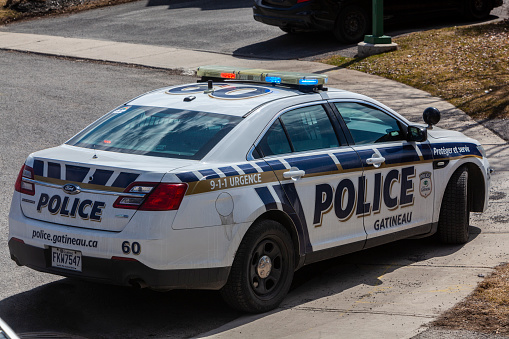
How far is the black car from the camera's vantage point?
1777 cm

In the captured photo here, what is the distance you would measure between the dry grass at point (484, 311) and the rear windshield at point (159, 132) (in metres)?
2.05

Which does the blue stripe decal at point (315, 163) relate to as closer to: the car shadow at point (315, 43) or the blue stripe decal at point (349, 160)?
the blue stripe decal at point (349, 160)

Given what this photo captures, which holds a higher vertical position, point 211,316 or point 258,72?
point 258,72

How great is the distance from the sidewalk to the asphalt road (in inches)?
31.9

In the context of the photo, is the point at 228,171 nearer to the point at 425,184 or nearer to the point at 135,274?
the point at 135,274

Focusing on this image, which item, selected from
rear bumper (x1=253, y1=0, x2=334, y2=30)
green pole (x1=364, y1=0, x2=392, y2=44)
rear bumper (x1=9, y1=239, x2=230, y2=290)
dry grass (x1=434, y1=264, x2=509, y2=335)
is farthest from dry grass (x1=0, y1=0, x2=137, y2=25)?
dry grass (x1=434, y1=264, x2=509, y2=335)

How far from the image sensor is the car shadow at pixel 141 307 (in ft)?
18.5

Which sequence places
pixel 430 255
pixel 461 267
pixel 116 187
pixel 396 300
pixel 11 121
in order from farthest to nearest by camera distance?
1. pixel 11 121
2. pixel 430 255
3. pixel 461 267
4. pixel 396 300
5. pixel 116 187

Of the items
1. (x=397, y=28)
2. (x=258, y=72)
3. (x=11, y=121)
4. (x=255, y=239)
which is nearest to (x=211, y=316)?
(x=255, y=239)

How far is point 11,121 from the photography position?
40.5 ft

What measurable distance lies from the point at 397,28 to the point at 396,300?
1435 cm

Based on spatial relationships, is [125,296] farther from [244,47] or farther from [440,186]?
[244,47]

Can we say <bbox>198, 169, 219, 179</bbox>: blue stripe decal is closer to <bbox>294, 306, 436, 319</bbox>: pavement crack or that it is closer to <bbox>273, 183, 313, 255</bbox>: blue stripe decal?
<bbox>273, 183, 313, 255</bbox>: blue stripe decal

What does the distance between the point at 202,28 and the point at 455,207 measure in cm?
1426
